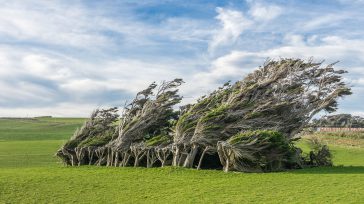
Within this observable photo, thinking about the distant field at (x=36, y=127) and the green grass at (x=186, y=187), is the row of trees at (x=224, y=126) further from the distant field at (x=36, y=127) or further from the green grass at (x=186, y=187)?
the distant field at (x=36, y=127)

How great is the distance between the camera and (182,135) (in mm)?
31125

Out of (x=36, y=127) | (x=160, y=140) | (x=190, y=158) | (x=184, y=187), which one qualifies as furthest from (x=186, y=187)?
(x=36, y=127)

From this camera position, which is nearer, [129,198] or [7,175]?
[129,198]

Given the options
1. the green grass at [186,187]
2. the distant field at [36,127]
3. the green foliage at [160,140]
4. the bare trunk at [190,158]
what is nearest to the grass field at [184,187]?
the green grass at [186,187]

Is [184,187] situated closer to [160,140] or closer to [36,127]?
[160,140]

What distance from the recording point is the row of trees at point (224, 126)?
29.0 meters

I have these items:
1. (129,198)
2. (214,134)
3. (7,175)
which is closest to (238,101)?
(214,134)

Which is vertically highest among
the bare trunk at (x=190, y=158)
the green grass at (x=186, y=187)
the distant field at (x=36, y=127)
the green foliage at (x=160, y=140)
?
the distant field at (x=36, y=127)

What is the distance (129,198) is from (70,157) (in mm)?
15637

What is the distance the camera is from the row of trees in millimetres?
28953

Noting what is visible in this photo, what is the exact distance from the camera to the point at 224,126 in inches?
1200

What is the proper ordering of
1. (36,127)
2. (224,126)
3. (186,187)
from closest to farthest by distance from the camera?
(186,187)
(224,126)
(36,127)

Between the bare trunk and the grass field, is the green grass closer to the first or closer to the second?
the grass field

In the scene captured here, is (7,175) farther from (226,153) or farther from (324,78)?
(324,78)
